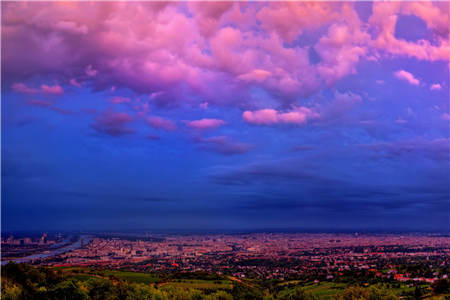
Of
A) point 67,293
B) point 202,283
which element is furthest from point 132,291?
point 202,283

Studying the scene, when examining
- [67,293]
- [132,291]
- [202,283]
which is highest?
[67,293]

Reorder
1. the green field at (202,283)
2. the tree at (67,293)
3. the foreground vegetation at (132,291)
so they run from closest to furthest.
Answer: the tree at (67,293), the foreground vegetation at (132,291), the green field at (202,283)

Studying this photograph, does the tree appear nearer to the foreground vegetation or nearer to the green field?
the foreground vegetation

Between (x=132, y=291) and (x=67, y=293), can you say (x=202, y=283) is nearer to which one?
(x=132, y=291)

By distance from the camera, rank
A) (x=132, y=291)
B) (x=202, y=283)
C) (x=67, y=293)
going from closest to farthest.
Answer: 1. (x=67, y=293)
2. (x=132, y=291)
3. (x=202, y=283)

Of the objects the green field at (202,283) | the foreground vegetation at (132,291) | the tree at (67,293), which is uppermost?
the tree at (67,293)

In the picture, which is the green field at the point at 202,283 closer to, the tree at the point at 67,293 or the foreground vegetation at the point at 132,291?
the foreground vegetation at the point at 132,291

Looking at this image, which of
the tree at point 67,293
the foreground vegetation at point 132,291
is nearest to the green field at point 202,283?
the foreground vegetation at point 132,291

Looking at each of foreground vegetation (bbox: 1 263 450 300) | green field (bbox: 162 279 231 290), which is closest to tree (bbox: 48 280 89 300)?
foreground vegetation (bbox: 1 263 450 300)

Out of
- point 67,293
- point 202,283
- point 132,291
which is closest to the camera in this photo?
point 67,293

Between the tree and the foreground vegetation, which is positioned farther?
the foreground vegetation

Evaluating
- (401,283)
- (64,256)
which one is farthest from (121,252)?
(401,283)
